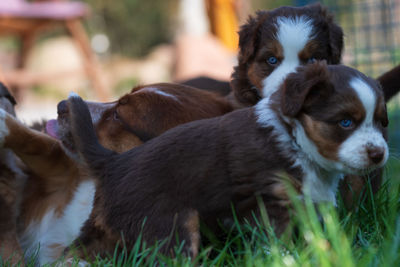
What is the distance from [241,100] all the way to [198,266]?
4.46 feet

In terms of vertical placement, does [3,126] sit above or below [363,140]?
above

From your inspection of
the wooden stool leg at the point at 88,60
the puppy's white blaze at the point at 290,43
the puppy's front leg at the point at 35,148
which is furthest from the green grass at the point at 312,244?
the wooden stool leg at the point at 88,60

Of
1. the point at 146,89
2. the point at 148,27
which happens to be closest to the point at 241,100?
the point at 146,89

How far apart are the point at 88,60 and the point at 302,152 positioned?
8.31m

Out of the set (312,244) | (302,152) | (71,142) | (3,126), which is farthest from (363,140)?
(3,126)

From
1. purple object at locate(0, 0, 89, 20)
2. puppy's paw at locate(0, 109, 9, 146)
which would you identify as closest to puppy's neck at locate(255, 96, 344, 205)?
puppy's paw at locate(0, 109, 9, 146)

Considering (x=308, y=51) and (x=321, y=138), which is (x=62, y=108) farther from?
(x=321, y=138)

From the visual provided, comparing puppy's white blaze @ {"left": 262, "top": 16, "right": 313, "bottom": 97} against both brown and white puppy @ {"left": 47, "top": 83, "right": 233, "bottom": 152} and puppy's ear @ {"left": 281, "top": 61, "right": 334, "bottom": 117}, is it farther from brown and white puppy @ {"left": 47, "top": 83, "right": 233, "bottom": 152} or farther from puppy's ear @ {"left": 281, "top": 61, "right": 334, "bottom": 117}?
puppy's ear @ {"left": 281, "top": 61, "right": 334, "bottom": 117}

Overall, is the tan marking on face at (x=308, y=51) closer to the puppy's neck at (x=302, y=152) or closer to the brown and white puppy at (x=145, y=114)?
the brown and white puppy at (x=145, y=114)

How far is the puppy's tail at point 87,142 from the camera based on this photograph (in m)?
2.56

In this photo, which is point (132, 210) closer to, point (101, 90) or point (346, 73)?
point (346, 73)

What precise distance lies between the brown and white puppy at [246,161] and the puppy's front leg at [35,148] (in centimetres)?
64

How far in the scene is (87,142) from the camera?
2.58 metres

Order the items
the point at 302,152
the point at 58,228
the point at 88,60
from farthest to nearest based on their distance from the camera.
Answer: the point at 88,60 → the point at 58,228 → the point at 302,152
